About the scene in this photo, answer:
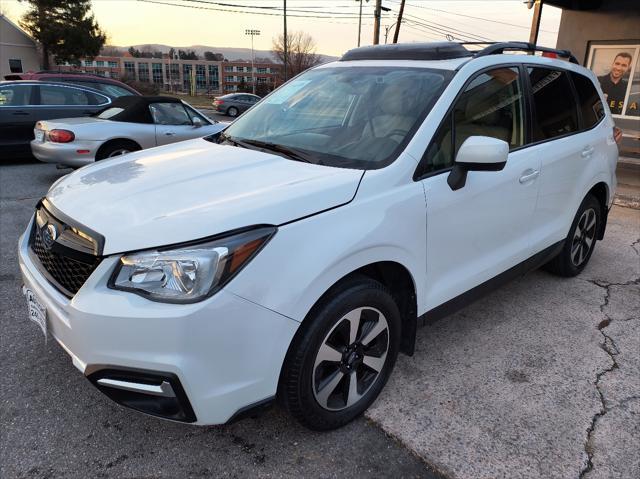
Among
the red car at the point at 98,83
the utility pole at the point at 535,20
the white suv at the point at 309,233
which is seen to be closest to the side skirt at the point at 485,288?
the white suv at the point at 309,233

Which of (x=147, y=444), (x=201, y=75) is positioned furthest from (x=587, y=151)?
(x=201, y=75)

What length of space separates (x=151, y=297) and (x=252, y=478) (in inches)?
36.3

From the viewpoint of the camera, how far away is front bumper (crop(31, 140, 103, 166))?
23.5 ft

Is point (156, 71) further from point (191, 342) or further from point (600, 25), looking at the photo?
point (191, 342)

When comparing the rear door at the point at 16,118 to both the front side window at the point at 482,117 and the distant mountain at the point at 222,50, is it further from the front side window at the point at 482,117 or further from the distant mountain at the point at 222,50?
the distant mountain at the point at 222,50

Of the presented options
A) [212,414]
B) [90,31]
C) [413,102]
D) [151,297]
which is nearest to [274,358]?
[212,414]

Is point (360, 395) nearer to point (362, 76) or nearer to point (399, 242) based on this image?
point (399, 242)

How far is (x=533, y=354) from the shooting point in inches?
127

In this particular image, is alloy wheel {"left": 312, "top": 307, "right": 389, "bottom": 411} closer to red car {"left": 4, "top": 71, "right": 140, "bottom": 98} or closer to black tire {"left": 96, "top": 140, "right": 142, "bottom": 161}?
black tire {"left": 96, "top": 140, "right": 142, "bottom": 161}

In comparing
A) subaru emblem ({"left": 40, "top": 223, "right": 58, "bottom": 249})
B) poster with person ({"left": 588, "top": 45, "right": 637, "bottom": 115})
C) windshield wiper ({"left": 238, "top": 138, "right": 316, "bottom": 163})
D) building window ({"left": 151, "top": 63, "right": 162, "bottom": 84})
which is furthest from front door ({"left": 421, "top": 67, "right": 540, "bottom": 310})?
building window ({"left": 151, "top": 63, "right": 162, "bottom": 84})

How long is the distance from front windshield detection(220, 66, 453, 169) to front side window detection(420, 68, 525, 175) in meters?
0.15

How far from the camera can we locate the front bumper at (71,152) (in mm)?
7152

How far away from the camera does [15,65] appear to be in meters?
41.6

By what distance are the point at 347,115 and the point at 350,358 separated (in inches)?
54.5
